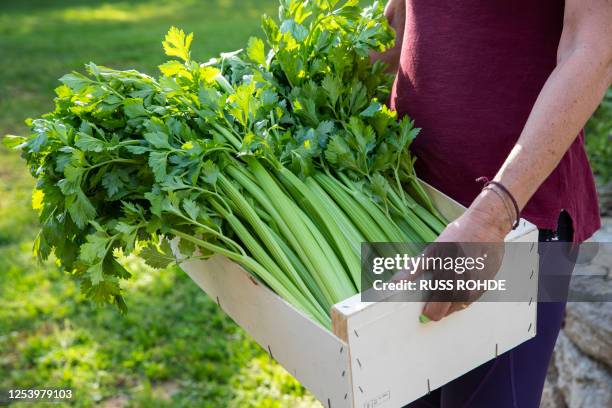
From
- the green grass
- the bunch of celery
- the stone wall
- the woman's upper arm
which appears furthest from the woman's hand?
the green grass

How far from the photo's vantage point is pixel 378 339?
4.33ft

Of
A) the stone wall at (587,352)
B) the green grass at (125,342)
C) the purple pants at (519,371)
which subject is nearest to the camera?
the purple pants at (519,371)

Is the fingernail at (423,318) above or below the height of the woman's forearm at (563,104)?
below

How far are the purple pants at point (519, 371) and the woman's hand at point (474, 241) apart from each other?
30 cm

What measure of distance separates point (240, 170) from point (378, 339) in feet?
1.80

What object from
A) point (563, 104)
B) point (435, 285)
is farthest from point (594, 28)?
point (435, 285)

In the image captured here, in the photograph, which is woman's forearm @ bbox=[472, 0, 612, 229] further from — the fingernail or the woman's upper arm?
the fingernail

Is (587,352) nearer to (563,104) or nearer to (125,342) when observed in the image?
(563,104)

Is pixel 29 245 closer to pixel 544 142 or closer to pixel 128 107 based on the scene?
pixel 128 107

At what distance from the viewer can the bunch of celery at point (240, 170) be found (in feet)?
→ 5.02

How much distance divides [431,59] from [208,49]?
8.07 metres

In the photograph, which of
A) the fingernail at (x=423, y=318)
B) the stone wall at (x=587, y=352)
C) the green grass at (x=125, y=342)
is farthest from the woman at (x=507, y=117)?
the green grass at (x=125, y=342)

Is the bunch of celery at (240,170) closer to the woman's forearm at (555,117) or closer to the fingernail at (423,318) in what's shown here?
the fingernail at (423,318)

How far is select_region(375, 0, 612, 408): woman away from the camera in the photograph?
4.55 ft
